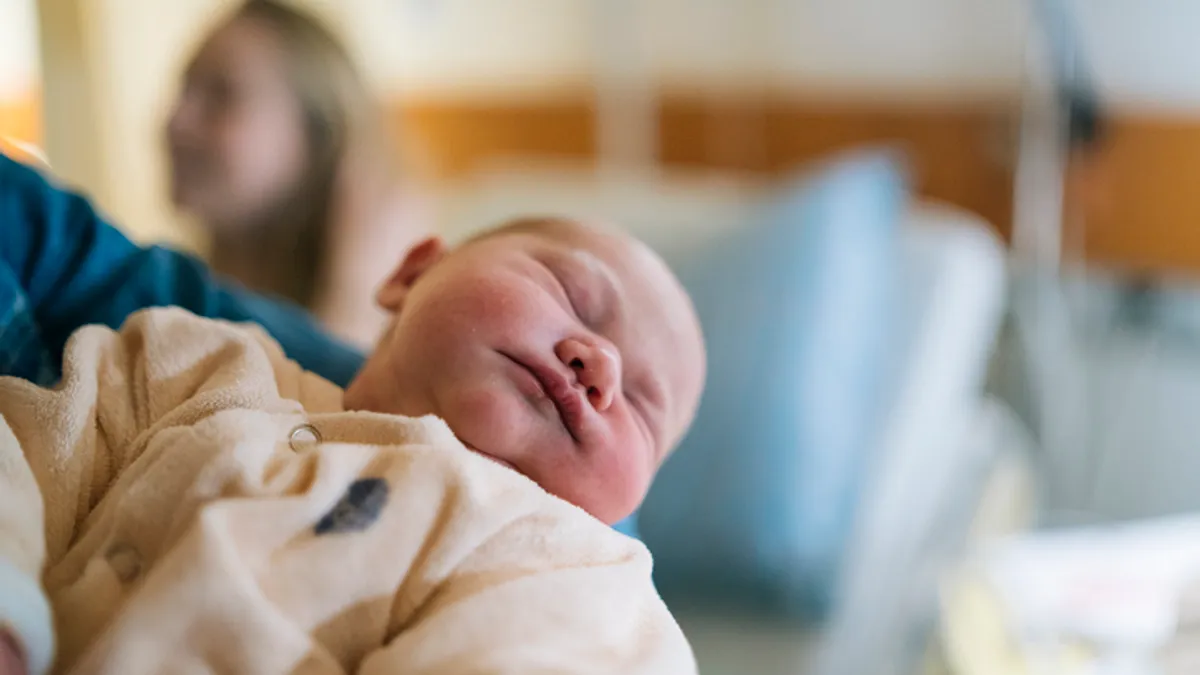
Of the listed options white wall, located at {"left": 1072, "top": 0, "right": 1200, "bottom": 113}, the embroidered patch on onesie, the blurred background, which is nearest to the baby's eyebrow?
the embroidered patch on onesie

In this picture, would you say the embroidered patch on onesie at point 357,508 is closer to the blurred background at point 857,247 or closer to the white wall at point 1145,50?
the blurred background at point 857,247

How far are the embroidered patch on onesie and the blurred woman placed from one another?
801 millimetres

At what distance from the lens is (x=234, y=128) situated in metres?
1.24

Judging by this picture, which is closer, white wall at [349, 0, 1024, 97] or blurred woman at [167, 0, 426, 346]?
blurred woman at [167, 0, 426, 346]

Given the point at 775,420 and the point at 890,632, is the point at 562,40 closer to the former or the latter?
the point at 775,420

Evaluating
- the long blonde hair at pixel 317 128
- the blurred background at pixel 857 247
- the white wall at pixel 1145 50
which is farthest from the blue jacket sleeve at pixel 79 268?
the white wall at pixel 1145 50

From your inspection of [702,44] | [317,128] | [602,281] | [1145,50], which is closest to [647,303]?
[602,281]

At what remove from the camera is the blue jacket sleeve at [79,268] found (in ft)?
1.80

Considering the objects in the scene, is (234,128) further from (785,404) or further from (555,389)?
(555,389)

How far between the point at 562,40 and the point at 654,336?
5.40 feet

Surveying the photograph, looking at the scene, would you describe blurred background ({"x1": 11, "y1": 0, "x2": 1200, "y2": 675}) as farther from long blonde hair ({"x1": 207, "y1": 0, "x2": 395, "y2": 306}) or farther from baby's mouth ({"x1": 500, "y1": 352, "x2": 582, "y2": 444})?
baby's mouth ({"x1": 500, "y1": 352, "x2": 582, "y2": 444})

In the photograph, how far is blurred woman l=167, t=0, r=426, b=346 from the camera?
4.10ft

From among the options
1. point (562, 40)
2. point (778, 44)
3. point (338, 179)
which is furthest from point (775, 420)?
point (562, 40)

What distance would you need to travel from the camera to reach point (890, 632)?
121cm
